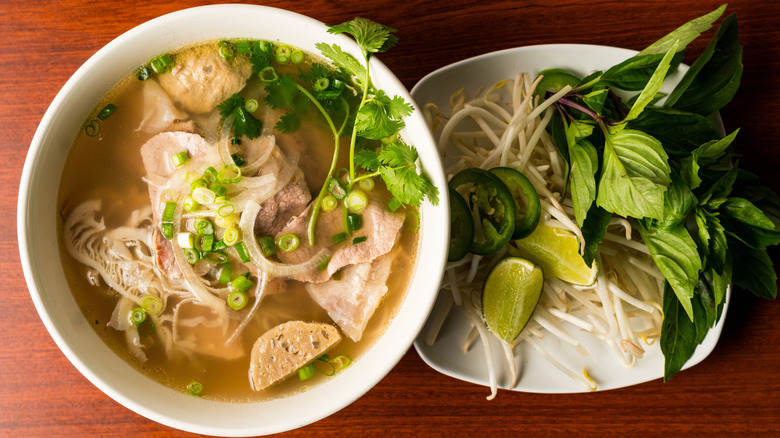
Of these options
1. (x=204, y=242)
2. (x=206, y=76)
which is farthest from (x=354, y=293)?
(x=206, y=76)

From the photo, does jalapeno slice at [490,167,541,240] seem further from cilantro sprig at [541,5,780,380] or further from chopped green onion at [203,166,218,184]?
chopped green onion at [203,166,218,184]

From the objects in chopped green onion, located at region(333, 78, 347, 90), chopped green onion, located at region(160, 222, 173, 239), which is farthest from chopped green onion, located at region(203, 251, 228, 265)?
chopped green onion, located at region(333, 78, 347, 90)

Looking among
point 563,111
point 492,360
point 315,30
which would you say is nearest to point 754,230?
point 563,111

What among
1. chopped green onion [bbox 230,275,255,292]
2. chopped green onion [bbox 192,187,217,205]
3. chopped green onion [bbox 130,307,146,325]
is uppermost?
chopped green onion [bbox 192,187,217,205]

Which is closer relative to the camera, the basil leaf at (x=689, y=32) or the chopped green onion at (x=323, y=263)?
the basil leaf at (x=689, y=32)

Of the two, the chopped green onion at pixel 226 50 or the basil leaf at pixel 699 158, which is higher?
the chopped green onion at pixel 226 50

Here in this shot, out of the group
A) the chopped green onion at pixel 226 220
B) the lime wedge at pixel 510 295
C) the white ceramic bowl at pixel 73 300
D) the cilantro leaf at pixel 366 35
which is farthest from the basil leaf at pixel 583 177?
the chopped green onion at pixel 226 220

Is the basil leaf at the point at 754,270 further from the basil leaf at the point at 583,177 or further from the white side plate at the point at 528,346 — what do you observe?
the basil leaf at the point at 583,177
